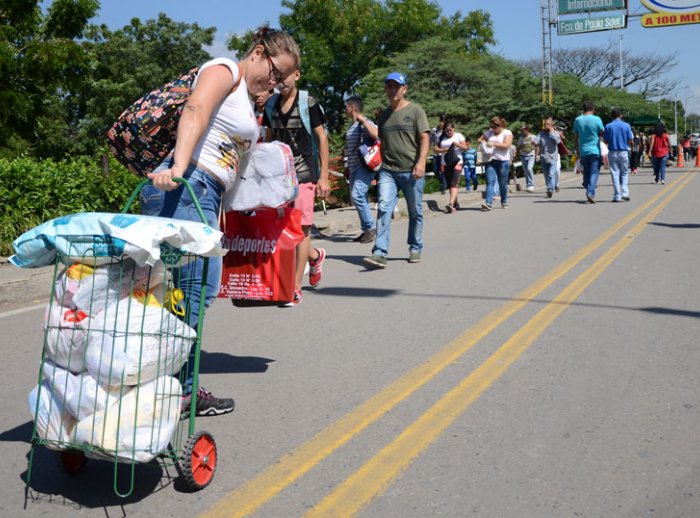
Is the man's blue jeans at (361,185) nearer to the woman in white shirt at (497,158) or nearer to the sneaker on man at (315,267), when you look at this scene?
the sneaker on man at (315,267)

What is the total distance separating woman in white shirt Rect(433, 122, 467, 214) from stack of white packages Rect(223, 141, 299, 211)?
38.9 ft

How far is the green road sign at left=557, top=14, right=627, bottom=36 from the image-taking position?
107 feet

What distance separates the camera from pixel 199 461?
11.6 ft

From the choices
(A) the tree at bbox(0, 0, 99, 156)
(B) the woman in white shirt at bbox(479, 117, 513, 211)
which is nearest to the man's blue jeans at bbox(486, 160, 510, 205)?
(B) the woman in white shirt at bbox(479, 117, 513, 211)

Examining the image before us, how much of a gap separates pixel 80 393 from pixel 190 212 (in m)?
1.06

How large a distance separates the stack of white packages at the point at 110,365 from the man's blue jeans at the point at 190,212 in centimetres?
51

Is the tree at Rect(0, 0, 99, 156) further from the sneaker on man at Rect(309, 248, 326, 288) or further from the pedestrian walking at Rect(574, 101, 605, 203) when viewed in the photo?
the sneaker on man at Rect(309, 248, 326, 288)

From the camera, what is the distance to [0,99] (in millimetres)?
17062

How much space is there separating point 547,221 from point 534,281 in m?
5.80

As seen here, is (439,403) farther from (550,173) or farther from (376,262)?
(550,173)

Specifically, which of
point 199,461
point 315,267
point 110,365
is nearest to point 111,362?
point 110,365

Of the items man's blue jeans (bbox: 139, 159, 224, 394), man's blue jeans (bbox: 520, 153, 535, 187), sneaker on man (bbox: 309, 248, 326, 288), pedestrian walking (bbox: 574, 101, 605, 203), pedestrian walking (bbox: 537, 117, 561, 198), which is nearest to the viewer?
man's blue jeans (bbox: 139, 159, 224, 394)

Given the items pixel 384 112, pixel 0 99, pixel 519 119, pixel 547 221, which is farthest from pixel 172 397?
pixel 519 119

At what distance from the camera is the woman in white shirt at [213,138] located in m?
3.80
